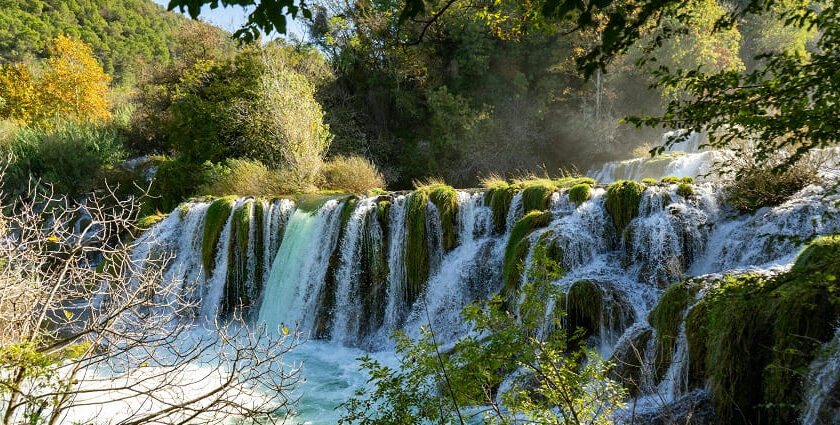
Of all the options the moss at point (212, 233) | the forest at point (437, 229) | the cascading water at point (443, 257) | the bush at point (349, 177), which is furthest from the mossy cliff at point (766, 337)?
the bush at point (349, 177)

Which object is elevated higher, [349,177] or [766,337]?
[349,177]

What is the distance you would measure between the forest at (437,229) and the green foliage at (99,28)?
12.5m

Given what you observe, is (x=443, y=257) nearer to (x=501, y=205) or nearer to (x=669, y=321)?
(x=501, y=205)

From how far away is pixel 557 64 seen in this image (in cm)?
1783

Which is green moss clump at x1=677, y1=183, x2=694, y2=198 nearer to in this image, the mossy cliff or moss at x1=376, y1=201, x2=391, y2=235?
the mossy cliff

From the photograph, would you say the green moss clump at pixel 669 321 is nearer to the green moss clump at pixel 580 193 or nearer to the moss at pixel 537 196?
the green moss clump at pixel 580 193

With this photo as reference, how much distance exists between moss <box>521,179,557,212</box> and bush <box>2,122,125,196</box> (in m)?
14.3

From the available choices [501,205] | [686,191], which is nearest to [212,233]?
[501,205]

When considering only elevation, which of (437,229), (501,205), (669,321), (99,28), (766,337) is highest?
(99,28)

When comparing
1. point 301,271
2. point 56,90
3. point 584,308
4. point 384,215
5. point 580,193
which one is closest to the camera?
point 584,308

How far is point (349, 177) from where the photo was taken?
1348 centimetres

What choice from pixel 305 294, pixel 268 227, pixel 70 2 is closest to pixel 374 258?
pixel 305 294

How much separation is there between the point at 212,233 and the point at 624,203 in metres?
7.95

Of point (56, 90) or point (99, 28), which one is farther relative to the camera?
point (99, 28)
